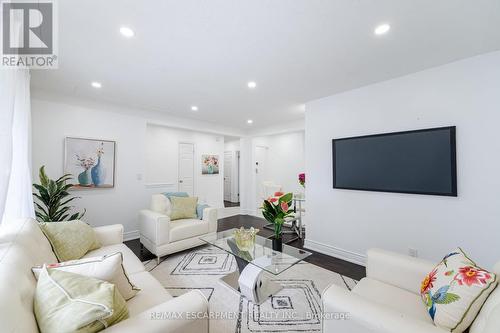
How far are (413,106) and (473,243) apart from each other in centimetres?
158

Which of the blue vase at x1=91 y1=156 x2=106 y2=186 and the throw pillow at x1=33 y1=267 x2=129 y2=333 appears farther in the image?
the blue vase at x1=91 y1=156 x2=106 y2=186

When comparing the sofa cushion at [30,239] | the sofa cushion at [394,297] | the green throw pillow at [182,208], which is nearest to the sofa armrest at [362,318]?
the sofa cushion at [394,297]

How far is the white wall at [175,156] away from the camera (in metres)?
4.45

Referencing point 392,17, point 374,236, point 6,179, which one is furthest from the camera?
point 374,236

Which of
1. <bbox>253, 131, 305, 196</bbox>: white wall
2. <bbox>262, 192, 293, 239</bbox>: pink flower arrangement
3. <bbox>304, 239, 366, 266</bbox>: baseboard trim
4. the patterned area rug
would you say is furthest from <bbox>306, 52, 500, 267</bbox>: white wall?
<bbox>253, 131, 305, 196</bbox>: white wall

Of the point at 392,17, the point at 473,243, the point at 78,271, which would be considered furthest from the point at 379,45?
the point at 78,271

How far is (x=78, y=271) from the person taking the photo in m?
→ 1.08

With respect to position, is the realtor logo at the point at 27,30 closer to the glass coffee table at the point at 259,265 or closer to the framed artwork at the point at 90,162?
the framed artwork at the point at 90,162

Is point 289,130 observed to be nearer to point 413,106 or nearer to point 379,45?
point 413,106

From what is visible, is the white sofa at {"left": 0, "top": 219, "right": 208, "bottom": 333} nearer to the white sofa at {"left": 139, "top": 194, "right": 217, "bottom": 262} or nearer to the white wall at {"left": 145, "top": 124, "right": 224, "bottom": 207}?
the white sofa at {"left": 139, "top": 194, "right": 217, "bottom": 262}

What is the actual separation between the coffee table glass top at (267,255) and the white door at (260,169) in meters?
3.50

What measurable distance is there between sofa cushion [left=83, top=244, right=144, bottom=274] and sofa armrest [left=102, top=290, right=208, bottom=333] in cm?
86

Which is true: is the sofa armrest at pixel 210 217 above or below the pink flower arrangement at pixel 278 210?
below

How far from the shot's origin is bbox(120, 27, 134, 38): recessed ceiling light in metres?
1.66
